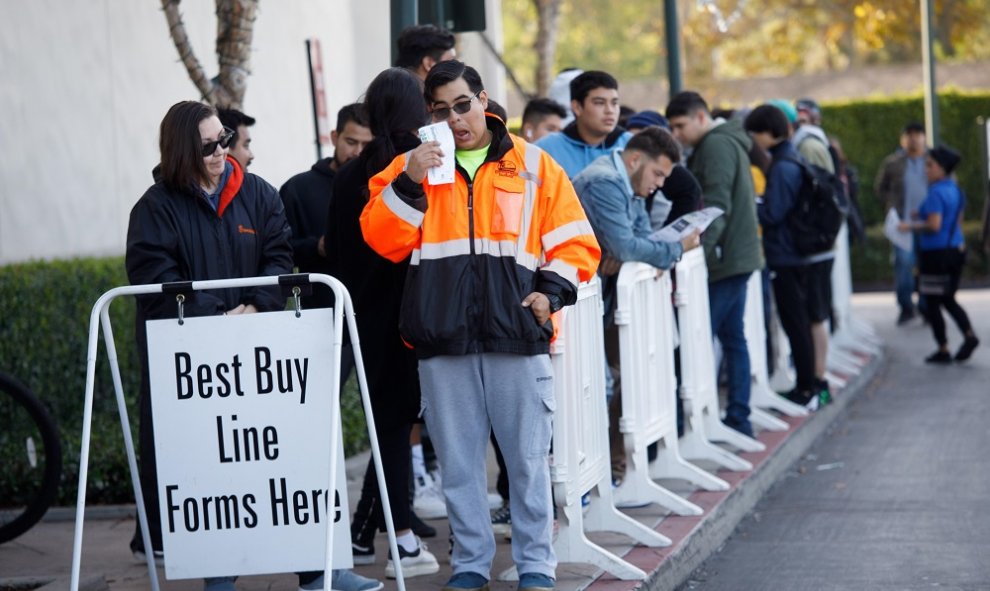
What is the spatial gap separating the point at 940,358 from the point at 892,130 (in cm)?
1339

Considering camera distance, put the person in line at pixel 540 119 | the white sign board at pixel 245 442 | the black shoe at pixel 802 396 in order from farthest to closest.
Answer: the black shoe at pixel 802 396
the person in line at pixel 540 119
the white sign board at pixel 245 442

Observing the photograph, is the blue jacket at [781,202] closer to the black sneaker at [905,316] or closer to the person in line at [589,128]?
the person in line at [589,128]

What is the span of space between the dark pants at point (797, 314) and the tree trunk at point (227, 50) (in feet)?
14.6

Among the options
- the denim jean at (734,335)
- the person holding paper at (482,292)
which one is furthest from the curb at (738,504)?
the person holding paper at (482,292)

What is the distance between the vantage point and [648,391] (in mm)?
7930

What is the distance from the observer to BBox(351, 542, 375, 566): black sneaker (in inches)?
268

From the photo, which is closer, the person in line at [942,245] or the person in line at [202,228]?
the person in line at [202,228]

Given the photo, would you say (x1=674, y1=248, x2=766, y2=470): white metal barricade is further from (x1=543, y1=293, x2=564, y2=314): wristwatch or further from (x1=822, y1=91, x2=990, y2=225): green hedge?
(x1=822, y1=91, x2=990, y2=225): green hedge

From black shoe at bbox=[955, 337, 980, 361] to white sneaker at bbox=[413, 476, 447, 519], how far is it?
329 inches

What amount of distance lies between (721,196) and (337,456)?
16.6 feet

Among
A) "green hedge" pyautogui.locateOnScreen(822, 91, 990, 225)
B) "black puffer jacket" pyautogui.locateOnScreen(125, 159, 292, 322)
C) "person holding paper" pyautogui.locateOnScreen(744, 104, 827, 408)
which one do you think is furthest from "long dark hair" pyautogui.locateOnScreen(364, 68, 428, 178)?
"green hedge" pyautogui.locateOnScreen(822, 91, 990, 225)

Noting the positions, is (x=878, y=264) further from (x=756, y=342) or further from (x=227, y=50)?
(x=227, y=50)

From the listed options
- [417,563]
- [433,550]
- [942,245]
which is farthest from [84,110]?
[942,245]

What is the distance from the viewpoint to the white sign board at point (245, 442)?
18.0 feet
